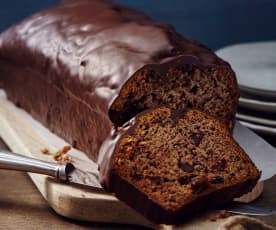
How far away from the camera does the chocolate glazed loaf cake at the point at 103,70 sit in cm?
265

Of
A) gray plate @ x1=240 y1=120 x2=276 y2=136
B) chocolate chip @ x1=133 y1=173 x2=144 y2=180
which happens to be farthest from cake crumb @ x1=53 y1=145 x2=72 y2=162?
gray plate @ x1=240 y1=120 x2=276 y2=136

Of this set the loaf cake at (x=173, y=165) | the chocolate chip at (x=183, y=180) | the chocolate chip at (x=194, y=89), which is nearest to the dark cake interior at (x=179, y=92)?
the chocolate chip at (x=194, y=89)

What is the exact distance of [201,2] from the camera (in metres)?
4.29

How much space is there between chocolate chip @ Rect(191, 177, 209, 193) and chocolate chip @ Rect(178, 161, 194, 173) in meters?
0.04

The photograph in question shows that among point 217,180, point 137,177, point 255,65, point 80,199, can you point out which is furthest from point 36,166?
point 255,65

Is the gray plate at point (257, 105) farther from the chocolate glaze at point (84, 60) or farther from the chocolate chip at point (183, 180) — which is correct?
the chocolate chip at point (183, 180)

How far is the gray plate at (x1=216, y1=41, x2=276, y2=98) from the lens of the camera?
3309 mm

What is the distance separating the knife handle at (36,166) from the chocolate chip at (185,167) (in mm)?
403

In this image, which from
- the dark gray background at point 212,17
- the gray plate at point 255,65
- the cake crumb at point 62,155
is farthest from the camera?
the dark gray background at point 212,17

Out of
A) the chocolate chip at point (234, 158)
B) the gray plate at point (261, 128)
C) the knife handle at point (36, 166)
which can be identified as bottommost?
the gray plate at point (261, 128)

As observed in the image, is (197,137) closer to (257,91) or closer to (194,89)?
(194,89)

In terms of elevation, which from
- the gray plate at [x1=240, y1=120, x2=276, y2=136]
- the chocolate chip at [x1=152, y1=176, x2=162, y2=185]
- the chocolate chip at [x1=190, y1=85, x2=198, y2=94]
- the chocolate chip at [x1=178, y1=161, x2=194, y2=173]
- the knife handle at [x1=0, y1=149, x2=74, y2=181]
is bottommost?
the gray plate at [x1=240, y1=120, x2=276, y2=136]

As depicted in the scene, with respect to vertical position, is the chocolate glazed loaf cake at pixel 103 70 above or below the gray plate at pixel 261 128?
above

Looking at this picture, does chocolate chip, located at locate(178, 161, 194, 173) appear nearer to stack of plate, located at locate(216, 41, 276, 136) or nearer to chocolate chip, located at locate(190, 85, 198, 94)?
chocolate chip, located at locate(190, 85, 198, 94)
